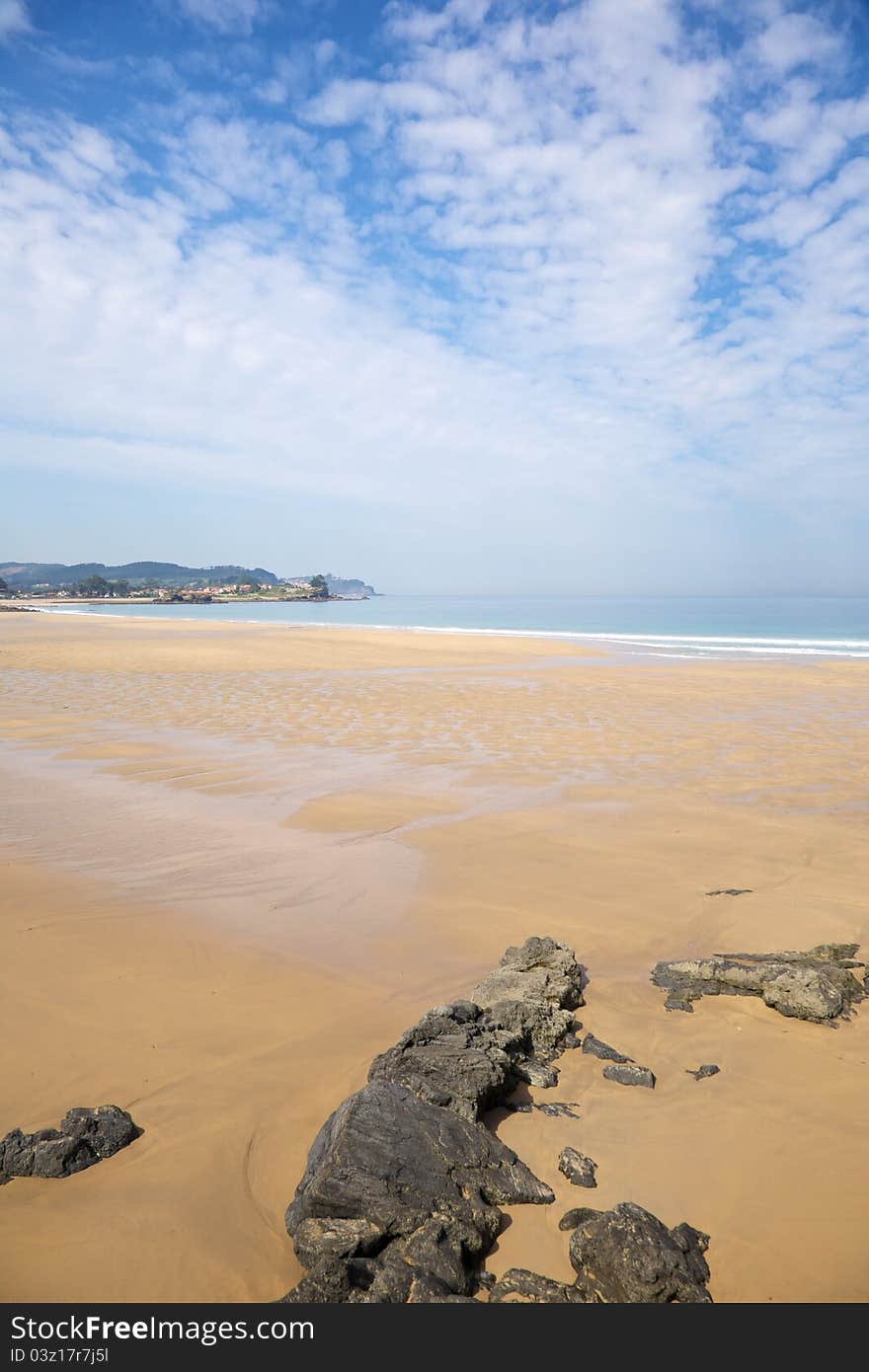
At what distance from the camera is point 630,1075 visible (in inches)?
159

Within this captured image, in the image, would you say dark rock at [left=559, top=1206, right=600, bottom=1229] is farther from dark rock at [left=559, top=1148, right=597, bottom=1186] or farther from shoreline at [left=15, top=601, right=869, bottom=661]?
shoreline at [left=15, top=601, right=869, bottom=661]

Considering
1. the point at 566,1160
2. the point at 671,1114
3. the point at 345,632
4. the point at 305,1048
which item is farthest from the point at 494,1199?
the point at 345,632

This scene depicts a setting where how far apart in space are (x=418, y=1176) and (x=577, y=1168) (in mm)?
822

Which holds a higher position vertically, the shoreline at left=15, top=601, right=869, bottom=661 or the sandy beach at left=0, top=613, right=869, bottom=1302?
the shoreline at left=15, top=601, right=869, bottom=661

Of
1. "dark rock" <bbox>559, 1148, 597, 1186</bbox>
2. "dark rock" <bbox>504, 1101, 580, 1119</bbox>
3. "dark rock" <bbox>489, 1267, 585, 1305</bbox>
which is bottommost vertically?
"dark rock" <bbox>504, 1101, 580, 1119</bbox>

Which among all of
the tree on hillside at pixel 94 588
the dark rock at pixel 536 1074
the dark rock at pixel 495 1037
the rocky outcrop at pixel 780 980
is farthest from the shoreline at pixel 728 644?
the tree on hillside at pixel 94 588

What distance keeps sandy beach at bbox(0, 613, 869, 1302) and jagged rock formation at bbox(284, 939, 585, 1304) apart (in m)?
0.20

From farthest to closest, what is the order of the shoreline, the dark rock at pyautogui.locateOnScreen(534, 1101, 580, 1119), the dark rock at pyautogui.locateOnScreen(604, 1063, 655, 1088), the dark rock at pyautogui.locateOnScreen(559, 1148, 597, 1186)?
the shoreline → the dark rock at pyautogui.locateOnScreen(604, 1063, 655, 1088) → the dark rock at pyautogui.locateOnScreen(534, 1101, 580, 1119) → the dark rock at pyautogui.locateOnScreen(559, 1148, 597, 1186)

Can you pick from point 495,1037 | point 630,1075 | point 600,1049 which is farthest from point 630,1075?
point 495,1037

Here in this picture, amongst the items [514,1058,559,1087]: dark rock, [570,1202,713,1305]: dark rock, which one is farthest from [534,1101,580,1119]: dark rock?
[570,1202,713,1305]: dark rock

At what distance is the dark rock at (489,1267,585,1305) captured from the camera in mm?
2611

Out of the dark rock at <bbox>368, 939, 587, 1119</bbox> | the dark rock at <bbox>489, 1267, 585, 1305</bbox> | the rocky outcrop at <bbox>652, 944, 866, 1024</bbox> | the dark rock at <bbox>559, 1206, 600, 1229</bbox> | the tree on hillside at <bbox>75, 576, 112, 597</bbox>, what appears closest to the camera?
the dark rock at <bbox>489, 1267, 585, 1305</bbox>

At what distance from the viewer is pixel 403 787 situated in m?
10.3
